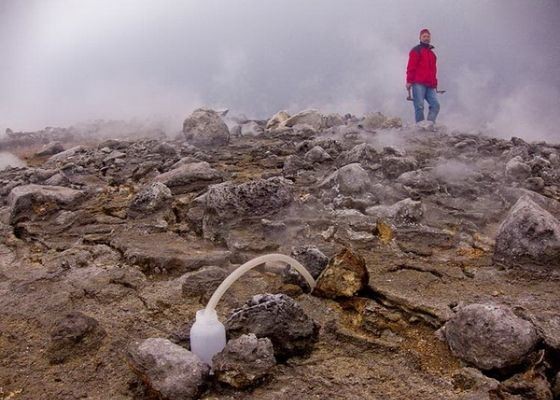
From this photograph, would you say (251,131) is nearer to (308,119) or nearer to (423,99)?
(308,119)

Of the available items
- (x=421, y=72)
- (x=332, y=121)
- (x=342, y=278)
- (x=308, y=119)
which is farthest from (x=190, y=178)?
(x=332, y=121)

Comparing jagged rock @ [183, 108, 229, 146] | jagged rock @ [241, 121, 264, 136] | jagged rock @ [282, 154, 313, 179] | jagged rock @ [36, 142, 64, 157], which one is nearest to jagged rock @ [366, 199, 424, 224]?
jagged rock @ [282, 154, 313, 179]

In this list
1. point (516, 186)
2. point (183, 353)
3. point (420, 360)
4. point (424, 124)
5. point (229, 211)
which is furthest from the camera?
point (424, 124)

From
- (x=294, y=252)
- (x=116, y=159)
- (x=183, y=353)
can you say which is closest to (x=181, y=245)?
(x=294, y=252)

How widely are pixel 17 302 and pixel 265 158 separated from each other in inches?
124

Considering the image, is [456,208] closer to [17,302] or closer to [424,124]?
[17,302]

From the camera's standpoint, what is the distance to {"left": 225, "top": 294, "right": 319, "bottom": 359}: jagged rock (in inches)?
65.9

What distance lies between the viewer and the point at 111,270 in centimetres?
257

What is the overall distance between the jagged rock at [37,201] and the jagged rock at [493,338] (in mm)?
2986

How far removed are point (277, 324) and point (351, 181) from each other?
1866mm

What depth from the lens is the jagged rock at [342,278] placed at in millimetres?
2062

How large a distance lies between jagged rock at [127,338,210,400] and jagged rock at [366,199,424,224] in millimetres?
1733

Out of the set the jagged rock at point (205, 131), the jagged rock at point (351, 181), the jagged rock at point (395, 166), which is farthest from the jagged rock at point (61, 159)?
the jagged rock at point (395, 166)

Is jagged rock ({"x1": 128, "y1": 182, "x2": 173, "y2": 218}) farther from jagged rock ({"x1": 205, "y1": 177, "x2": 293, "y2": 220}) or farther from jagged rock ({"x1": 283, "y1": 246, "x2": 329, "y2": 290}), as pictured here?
jagged rock ({"x1": 283, "y1": 246, "x2": 329, "y2": 290})
